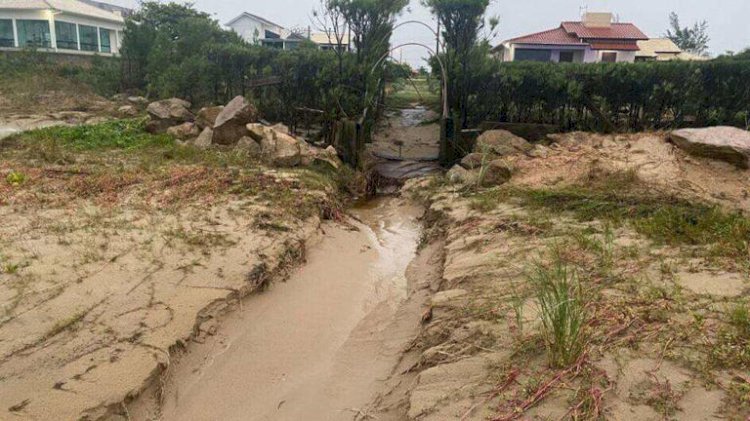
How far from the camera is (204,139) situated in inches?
415

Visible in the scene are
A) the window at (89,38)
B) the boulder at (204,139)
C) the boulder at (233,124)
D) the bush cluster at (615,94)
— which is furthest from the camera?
the window at (89,38)

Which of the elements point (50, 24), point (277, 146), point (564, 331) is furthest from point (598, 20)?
point (564, 331)

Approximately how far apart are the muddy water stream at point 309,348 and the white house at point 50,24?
78.1ft

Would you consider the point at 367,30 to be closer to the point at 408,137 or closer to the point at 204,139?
the point at 408,137

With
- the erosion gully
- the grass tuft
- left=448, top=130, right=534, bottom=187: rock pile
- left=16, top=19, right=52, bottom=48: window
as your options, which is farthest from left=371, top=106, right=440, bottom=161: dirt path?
left=16, top=19, right=52, bottom=48: window

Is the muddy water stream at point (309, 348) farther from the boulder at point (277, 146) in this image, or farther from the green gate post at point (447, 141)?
the green gate post at point (447, 141)

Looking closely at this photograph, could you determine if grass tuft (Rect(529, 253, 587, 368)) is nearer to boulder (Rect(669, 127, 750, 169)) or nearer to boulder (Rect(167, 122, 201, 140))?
boulder (Rect(669, 127, 750, 169))

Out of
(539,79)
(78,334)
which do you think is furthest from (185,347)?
(539,79)

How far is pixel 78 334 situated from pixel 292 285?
80.8 inches

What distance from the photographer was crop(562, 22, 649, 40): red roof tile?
3044 cm

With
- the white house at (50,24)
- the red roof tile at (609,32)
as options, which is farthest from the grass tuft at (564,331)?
the red roof tile at (609,32)

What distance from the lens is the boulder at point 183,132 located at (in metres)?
11.0

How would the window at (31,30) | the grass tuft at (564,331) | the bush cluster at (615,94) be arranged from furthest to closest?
the window at (31,30), the bush cluster at (615,94), the grass tuft at (564,331)

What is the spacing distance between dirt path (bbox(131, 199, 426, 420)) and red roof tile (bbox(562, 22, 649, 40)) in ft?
93.6
